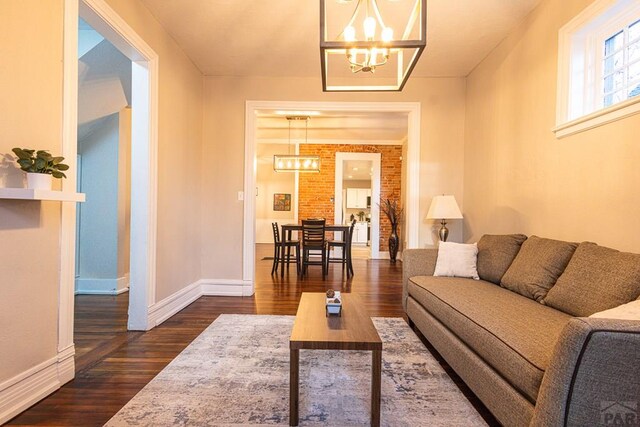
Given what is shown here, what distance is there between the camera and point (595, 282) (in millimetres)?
1648

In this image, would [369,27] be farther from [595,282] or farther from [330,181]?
[330,181]

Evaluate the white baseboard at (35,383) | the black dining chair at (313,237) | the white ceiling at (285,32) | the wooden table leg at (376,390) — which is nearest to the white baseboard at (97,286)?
the white baseboard at (35,383)

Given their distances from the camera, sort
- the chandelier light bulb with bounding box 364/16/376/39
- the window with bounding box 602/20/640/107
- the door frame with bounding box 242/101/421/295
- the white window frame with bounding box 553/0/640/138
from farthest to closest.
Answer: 1. the door frame with bounding box 242/101/421/295
2. the white window frame with bounding box 553/0/640/138
3. the window with bounding box 602/20/640/107
4. the chandelier light bulb with bounding box 364/16/376/39

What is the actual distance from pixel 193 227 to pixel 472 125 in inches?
137

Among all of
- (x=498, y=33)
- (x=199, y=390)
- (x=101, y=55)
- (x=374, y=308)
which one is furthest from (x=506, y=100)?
(x=101, y=55)

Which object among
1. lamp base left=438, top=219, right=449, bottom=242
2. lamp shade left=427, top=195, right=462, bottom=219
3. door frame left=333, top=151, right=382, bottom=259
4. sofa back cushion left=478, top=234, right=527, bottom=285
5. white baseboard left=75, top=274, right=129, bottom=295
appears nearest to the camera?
sofa back cushion left=478, top=234, right=527, bottom=285

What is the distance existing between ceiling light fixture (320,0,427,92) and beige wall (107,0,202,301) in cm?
154

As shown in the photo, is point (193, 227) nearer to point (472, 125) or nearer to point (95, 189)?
point (95, 189)

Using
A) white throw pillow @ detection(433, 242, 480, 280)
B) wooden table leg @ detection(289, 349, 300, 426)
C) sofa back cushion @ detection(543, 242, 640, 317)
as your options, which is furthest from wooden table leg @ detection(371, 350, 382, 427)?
white throw pillow @ detection(433, 242, 480, 280)

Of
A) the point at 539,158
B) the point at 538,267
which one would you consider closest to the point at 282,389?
the point at 538,267

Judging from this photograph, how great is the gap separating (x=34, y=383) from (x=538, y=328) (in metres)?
2.53

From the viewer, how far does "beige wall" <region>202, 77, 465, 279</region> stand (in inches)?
157

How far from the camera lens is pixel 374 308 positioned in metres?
3.50

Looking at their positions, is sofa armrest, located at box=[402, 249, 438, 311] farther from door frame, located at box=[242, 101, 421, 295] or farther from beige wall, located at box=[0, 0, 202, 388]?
beige wall, located at box=[0, 0, 202, 388]
